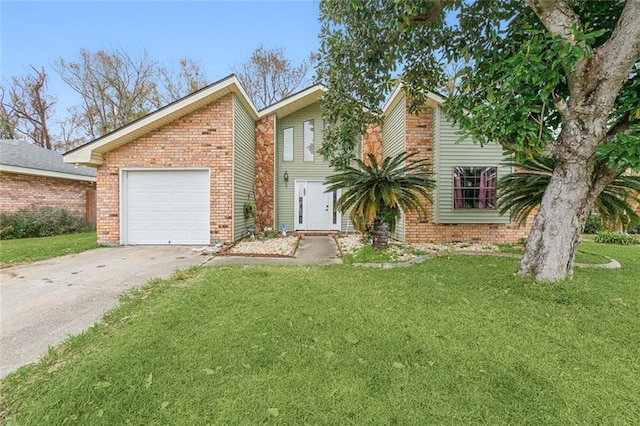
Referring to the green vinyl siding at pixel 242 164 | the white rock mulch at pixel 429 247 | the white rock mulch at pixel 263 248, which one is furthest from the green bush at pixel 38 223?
the white rock mulch at pixel 429 247

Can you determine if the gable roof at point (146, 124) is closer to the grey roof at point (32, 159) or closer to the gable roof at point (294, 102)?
the gable roof at point (294, 102)

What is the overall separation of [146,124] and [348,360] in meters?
7.44

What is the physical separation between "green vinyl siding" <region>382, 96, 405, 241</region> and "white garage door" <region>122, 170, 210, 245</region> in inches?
219

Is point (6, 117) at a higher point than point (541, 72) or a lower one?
higher

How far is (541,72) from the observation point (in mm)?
3027

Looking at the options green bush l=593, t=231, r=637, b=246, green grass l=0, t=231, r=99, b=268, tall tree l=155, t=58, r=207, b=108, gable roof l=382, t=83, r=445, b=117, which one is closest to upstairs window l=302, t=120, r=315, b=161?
gable roof l=382, t=83, r=445, b=117

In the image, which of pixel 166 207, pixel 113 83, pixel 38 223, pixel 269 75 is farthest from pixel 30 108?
pixel 166 207

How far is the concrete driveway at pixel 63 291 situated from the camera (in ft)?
8.14

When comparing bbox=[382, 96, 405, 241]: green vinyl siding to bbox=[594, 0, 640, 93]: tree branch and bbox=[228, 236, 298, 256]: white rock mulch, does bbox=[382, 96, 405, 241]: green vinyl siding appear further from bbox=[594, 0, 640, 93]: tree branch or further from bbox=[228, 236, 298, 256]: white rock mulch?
bbox=[594, 0, 640, 93]: tree branch

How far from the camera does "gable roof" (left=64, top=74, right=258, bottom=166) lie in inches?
270

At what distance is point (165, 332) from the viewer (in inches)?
100

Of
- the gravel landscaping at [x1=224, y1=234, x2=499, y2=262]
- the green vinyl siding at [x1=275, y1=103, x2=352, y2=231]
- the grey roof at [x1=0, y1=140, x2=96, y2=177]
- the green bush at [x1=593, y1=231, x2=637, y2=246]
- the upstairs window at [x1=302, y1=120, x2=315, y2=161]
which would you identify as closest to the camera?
the gravel landscaping at [x1=224, y1=234, x2=499, y2=262]

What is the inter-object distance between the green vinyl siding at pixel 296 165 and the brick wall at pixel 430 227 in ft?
10.9

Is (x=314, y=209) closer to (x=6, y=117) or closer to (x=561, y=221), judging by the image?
(x=561, y=221)
